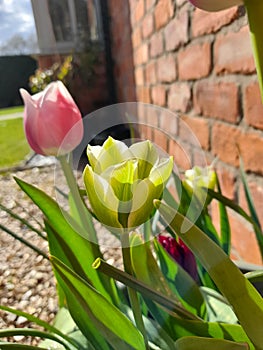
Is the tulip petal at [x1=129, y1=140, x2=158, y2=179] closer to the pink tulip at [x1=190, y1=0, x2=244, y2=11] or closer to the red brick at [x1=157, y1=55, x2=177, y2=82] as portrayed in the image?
the pink tulip at [x1=190, y1=0, x2=244, y2=11]

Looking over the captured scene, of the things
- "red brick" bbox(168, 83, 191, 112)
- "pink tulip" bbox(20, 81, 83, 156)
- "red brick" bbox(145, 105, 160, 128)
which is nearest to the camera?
"pink tulip" bbox(20, 81, 83, 156)

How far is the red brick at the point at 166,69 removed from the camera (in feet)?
3.53

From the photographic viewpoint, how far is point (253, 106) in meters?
0.65

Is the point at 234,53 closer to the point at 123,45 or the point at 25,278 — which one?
the point at 25,278

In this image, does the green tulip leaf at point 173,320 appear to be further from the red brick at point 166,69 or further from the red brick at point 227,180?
the red brick at point 166,69

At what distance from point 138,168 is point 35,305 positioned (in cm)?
77

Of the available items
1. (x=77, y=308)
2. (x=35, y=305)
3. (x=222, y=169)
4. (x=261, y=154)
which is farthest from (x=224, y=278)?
(x=35, y=305)

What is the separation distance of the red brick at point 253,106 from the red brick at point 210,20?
5.9 inches

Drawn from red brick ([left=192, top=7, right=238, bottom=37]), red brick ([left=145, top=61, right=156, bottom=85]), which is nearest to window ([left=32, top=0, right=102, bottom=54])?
red brick ([left=145, top=61, right=156, bottom=85])

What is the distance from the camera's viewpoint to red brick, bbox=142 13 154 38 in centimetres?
132

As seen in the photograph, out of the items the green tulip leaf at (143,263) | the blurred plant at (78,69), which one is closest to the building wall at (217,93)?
the green tulip leaf at (143,263)

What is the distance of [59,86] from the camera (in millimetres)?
337

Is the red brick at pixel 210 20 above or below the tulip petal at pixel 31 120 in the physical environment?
above

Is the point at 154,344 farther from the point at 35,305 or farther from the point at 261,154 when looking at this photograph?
the point at 35,305
